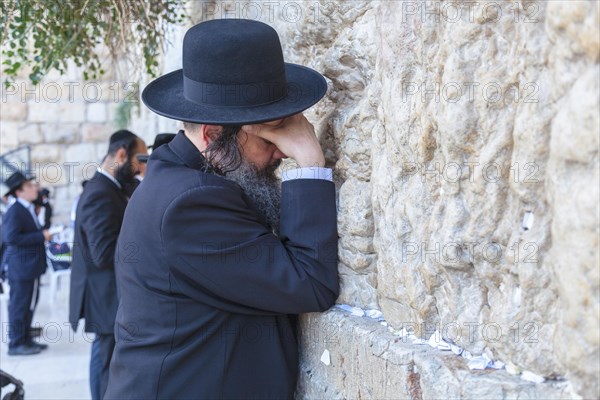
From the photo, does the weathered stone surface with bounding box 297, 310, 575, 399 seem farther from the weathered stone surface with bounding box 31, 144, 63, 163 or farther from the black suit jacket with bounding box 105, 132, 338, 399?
the weathered stone surface with bounding box 31, 144, 63, 163

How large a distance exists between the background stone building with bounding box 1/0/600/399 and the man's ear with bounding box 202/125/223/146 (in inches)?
13.7

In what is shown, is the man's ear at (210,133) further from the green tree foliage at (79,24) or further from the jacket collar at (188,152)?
the green tree foliage at (79,24)

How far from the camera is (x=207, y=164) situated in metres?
2.37

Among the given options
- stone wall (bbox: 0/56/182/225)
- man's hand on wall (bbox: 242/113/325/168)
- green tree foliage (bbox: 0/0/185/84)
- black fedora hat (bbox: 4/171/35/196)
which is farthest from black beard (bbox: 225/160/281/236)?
stone wall (bbox: 0/56/182/225)

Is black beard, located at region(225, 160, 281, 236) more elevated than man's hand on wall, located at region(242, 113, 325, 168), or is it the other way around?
man's hand on wall, located at region(242, 113, 325, 168)

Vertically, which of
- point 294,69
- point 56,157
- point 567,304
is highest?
point 294,69

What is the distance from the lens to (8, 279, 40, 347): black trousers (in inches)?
284

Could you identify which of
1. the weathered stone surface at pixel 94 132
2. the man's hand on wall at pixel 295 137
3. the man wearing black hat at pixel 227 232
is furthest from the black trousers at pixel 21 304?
the man's hand on wall at pixel 295 137

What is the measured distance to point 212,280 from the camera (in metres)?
2.22

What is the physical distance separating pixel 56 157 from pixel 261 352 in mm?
8814

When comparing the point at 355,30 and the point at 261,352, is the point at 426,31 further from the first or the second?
the point at 261,352

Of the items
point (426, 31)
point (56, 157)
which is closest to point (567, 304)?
point (426, 31)

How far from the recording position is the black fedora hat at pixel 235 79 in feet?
7.34

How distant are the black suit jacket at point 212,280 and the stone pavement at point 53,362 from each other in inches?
142
